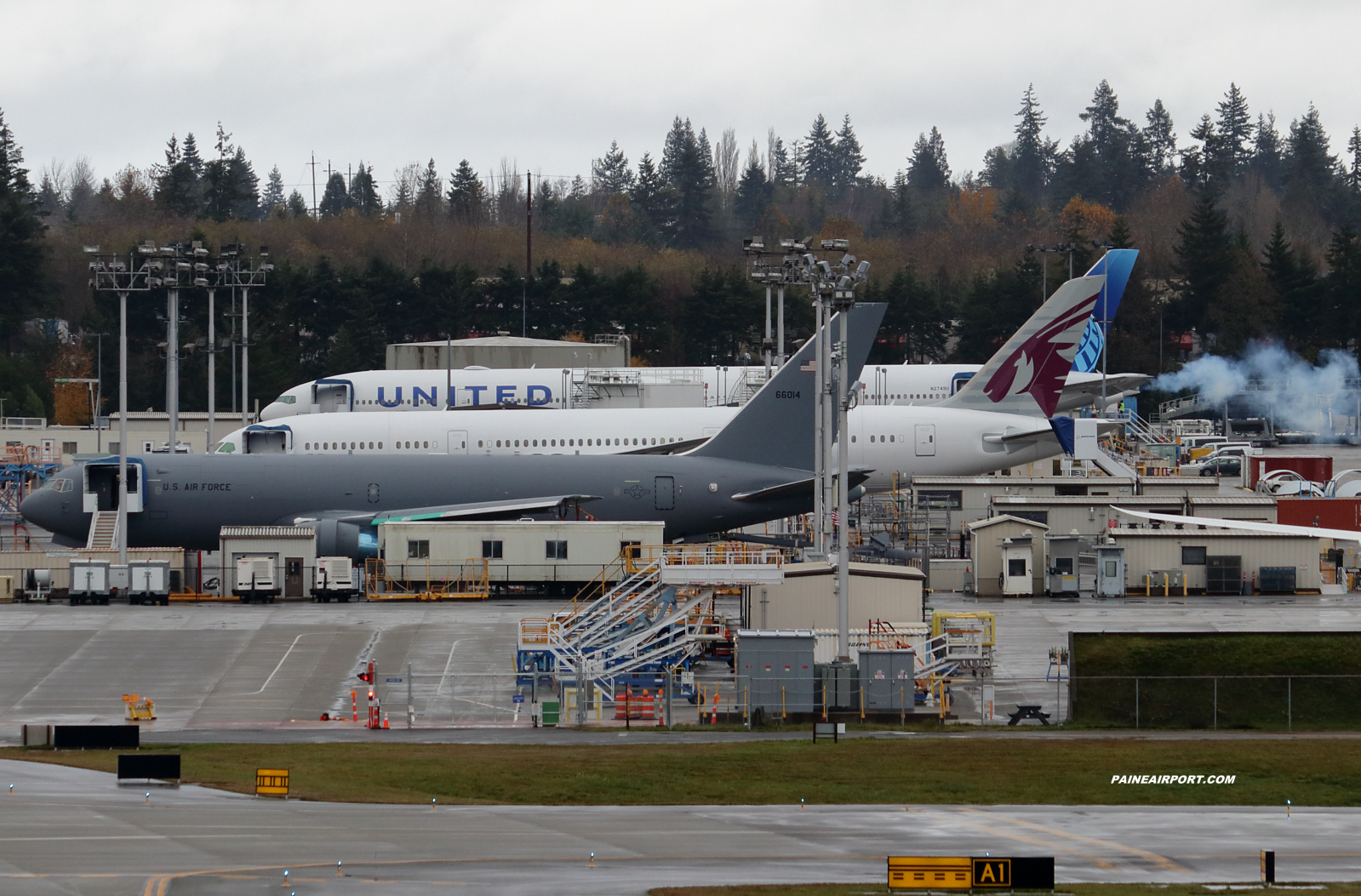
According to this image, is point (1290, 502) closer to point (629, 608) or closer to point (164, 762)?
point (629, 608)

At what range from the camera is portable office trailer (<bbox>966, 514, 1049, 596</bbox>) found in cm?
5316

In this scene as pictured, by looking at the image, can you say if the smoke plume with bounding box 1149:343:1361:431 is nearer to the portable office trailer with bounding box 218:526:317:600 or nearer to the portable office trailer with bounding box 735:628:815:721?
the portable office trailer with bounding box 218:526:317:600

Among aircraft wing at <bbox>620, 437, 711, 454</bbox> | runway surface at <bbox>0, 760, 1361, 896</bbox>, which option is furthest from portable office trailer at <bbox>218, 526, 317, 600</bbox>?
runway surface at <bbox>0, 760, 1361, 896</bbox>

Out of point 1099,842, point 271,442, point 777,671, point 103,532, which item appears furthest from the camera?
point 271,442

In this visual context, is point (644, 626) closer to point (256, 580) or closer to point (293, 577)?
point (293, 577)

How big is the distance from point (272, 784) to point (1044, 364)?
4635cm

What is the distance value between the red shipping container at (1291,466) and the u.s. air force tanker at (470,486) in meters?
33.4

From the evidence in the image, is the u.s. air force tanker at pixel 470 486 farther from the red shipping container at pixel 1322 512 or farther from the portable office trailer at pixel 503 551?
the red shipping container at pixel 1322 512

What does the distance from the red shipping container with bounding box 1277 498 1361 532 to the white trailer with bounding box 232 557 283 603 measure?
120 feet

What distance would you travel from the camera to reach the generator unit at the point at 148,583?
2039 inches

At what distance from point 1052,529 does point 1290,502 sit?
10411 mm

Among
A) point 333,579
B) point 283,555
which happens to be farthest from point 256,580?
point 333,579

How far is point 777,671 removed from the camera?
35969 mm

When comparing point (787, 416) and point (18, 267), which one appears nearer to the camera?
point (787, 416)
